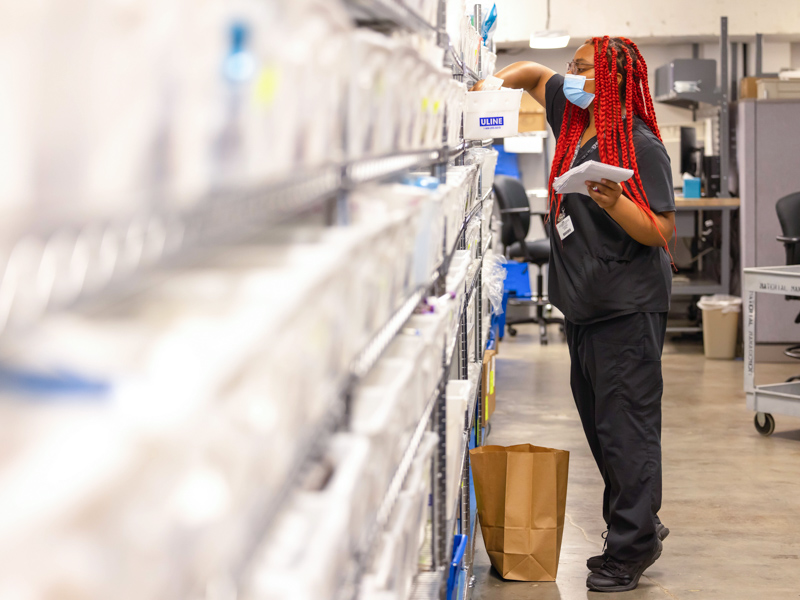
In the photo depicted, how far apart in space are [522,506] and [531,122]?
5.58 m

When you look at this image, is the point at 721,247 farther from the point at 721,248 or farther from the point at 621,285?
the point at 621,285

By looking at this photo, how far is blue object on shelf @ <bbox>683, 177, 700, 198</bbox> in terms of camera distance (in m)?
7.25

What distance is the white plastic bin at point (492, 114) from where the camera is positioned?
2730 mm

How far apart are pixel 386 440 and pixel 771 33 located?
329 inches

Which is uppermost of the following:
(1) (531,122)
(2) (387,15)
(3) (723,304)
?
(1) (531,122)

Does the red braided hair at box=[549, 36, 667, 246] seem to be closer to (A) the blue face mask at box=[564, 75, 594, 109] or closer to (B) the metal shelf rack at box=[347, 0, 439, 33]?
(A) the blue face mask at box=[564, 75, 594, 109]

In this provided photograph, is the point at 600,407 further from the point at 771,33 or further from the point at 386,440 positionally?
the point at 771,33

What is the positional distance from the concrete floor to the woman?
9.9 inches

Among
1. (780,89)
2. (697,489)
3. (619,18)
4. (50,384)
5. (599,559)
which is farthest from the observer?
(619,18)

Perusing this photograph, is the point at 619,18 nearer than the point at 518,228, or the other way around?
the point at 518,228

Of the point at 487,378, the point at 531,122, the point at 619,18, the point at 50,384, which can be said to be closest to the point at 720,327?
the point at 531,122

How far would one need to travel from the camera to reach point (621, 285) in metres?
2.71

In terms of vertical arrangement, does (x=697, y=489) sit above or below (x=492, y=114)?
below

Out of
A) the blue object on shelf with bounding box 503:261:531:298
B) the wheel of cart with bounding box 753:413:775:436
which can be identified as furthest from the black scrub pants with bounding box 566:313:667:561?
the blue object on shelf with bounding box 503:261:531:298
